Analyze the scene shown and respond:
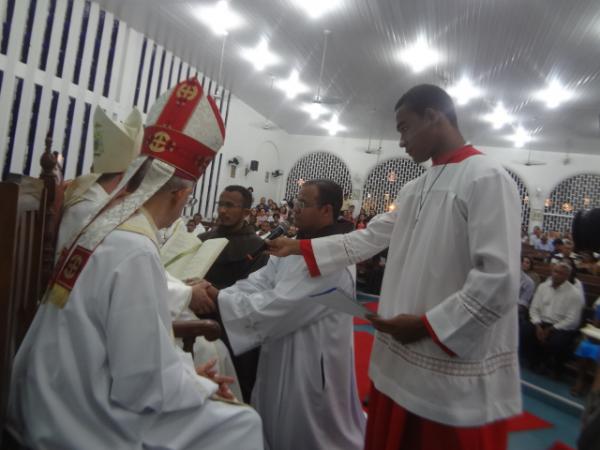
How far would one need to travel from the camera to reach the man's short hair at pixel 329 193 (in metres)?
2.22

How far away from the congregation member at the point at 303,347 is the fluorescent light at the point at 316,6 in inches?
218

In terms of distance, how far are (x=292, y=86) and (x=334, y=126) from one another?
15.4 ft

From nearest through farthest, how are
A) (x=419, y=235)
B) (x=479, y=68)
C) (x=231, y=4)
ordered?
(x=419, y=235) → (x=231, y=4) → (x=479, y=68)

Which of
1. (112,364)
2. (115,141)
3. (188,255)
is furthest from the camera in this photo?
(188,255)

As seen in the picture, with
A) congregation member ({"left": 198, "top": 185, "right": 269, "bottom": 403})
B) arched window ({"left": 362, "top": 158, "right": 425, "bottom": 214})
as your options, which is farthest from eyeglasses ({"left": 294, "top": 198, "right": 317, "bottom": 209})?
arched window ({"left": 362, "top": 158, "right": 425, "bottom": 214})

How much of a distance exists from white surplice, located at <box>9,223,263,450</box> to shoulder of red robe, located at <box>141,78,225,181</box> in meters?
0.33

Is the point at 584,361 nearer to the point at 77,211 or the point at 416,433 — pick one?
the point at 416,433

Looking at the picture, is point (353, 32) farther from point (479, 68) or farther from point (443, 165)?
point (443, 165)

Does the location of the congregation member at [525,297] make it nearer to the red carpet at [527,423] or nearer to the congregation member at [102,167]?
the red carpet at [527,423]

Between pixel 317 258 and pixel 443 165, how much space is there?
65cm

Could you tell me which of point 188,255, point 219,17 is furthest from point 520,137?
point 188,255

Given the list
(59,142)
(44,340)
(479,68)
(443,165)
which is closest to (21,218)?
(44,340)

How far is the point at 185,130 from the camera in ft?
4.70

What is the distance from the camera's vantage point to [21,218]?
48.2 inches
